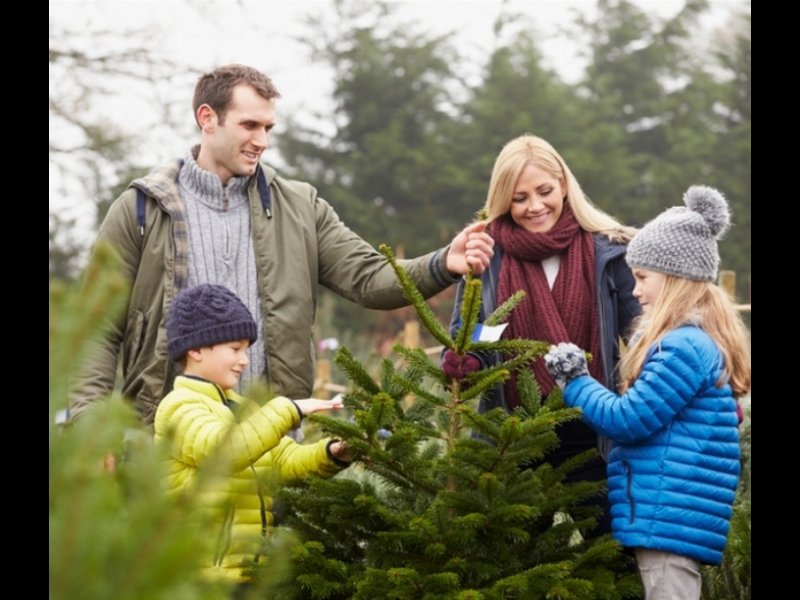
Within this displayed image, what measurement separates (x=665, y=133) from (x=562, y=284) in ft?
91.4

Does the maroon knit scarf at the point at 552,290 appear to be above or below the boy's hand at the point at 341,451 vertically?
above

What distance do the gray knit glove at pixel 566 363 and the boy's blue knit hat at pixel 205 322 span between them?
0.94 m

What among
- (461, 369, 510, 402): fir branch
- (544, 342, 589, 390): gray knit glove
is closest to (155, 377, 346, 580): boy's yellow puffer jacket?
(461, 369, 510, 402): fir branch

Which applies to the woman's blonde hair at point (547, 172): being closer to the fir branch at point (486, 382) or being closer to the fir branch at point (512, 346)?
the fir branch at point (512, 346)

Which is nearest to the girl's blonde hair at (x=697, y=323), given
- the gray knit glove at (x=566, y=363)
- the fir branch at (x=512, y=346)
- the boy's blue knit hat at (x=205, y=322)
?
the gray knit glove at (x=566, y=363)

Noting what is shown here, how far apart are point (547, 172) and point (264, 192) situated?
1.07 m

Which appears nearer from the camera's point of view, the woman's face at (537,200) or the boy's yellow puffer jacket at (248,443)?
the boy's yellow puffer jacket at (248,443)

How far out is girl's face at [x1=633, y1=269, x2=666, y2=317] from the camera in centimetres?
405

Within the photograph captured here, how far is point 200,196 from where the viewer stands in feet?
15.1

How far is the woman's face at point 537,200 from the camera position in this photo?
14.7ft

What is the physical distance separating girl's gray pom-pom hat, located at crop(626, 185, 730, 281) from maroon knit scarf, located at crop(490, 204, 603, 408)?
0.28 metres

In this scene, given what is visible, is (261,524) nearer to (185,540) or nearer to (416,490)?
(416,490)

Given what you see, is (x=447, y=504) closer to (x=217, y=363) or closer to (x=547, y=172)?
(x=217, y=363)

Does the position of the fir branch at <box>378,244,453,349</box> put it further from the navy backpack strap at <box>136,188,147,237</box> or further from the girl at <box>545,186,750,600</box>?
the navy backpack strap at <box>136,188,147,237</box>
